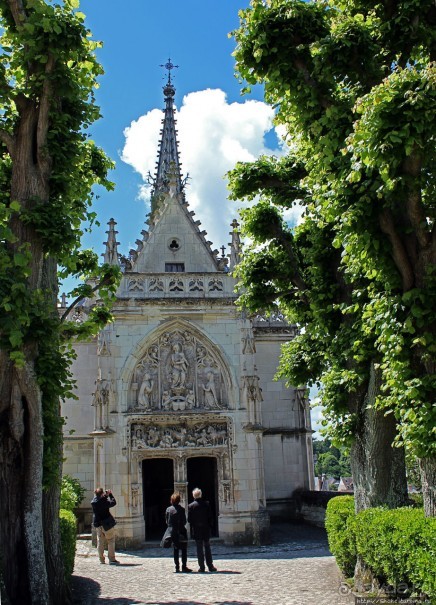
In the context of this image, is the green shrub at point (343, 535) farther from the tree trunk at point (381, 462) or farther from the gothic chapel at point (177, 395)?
the gothic chapel at point (177, 395)

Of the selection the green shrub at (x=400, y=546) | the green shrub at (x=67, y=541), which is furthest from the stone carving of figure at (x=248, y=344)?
the green shrub at (x=400, y=546)

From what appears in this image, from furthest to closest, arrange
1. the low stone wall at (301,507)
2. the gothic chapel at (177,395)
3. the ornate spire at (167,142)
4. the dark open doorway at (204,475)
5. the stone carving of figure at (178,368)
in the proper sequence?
the ornate spire at (167,142), the dark open doorway at (204,475), the low stone wall at (301,507), the stone carving of figure at (178,368), the gothic chapel at (177,395)

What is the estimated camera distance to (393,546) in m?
8.44

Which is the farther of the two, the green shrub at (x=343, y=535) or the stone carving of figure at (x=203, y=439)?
the stone carving of figure at (x=203, y=439)

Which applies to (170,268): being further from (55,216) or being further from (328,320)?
(55,216)

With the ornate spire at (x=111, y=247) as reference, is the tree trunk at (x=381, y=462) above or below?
below

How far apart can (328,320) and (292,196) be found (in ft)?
9.00

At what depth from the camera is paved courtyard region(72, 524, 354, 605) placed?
9.84 meters

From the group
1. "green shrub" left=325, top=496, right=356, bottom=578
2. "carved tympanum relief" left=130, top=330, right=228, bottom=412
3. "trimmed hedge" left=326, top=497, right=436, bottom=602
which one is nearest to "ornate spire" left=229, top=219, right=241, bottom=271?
"carved tympanum relief" left=130, top=330, right=228, bottom=412

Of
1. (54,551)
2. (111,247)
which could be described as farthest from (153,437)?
(54,551)

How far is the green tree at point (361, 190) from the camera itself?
779 cm

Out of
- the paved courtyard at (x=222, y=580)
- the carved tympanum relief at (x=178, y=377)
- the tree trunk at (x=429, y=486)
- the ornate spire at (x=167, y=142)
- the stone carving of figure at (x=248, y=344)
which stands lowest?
the paved courtyard at (x=222, y=580)

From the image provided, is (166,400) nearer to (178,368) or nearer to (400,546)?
(178,368)

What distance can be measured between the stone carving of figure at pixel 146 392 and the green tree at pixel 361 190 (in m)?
8.38
